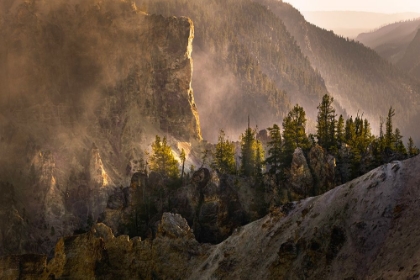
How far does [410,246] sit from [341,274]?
18.7ft

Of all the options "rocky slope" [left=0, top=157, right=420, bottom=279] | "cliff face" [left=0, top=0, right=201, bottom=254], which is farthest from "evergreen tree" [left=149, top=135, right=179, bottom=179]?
"rocky slope" [left=0, top=157, right=420, bottom=279]

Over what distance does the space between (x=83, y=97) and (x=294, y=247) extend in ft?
356

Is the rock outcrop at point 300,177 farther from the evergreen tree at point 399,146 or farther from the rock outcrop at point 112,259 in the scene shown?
the rock outcrop at point 112,259

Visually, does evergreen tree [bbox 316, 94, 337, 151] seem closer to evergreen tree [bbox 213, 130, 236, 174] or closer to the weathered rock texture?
the weathered rock texture

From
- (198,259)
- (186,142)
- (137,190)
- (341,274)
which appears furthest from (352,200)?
(186,142)

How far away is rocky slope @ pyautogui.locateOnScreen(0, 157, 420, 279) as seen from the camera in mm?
28906

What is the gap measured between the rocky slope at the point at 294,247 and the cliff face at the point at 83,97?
65180 millimetres

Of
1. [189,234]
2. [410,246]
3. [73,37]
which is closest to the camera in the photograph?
[410,246]

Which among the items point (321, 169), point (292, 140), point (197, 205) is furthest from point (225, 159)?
point (321, 169)

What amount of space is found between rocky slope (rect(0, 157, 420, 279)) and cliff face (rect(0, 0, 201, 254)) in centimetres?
6518

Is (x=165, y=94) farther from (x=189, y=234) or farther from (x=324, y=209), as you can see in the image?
(x=324, y=209)

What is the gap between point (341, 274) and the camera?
30.5 meters

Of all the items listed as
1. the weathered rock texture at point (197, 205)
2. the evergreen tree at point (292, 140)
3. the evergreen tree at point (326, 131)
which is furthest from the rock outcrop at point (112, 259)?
the evergreen tree at point (326, 131)

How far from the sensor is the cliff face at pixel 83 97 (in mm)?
115688
